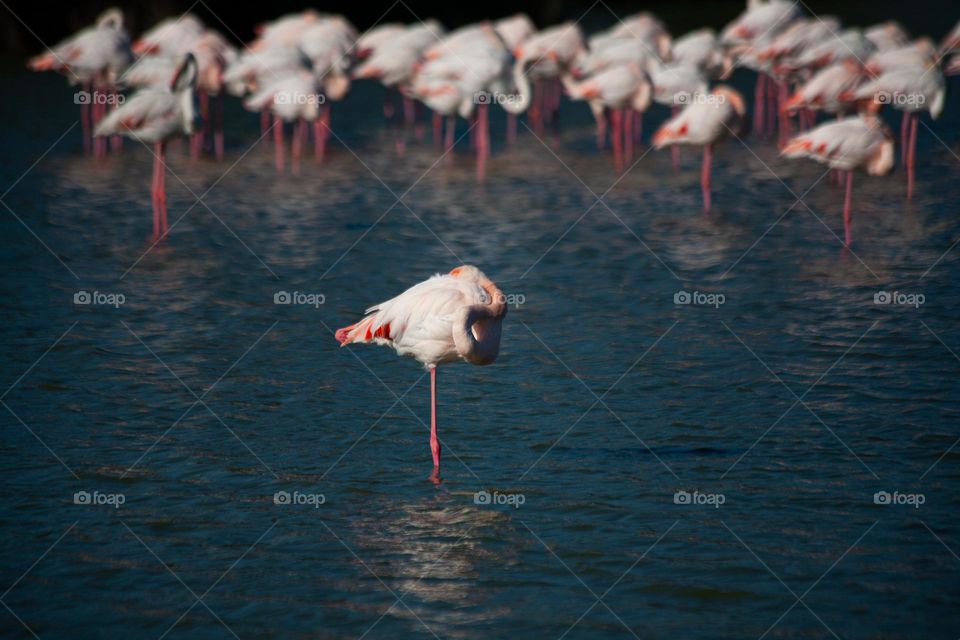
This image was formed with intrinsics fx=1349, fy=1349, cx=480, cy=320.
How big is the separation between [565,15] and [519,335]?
63.1 feet

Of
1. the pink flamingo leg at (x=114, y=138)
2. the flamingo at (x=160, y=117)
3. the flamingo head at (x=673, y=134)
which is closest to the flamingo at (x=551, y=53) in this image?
the flamingo head at (x=673, y=134)

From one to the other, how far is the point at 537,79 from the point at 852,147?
598 centimetres

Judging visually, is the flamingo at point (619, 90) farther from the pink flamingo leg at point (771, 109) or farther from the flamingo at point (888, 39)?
the flamingo at point (888, 39)

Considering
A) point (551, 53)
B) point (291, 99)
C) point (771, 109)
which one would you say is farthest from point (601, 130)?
point (291, 99)

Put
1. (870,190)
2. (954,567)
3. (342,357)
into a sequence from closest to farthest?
(954,567)
(342,357)
(870,190)

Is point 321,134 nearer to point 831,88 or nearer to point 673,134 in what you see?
point 673,134

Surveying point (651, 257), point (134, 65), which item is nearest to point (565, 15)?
point (134, 65)

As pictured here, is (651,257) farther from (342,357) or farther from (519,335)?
(342,357)

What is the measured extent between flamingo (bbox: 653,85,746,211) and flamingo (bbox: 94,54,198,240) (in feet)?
13.0

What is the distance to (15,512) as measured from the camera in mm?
5660

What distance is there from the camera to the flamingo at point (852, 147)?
34.1 ft

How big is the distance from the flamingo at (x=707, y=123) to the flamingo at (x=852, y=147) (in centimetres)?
100

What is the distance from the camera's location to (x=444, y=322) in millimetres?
6039

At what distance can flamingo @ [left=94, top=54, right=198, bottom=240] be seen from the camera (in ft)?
35.1
